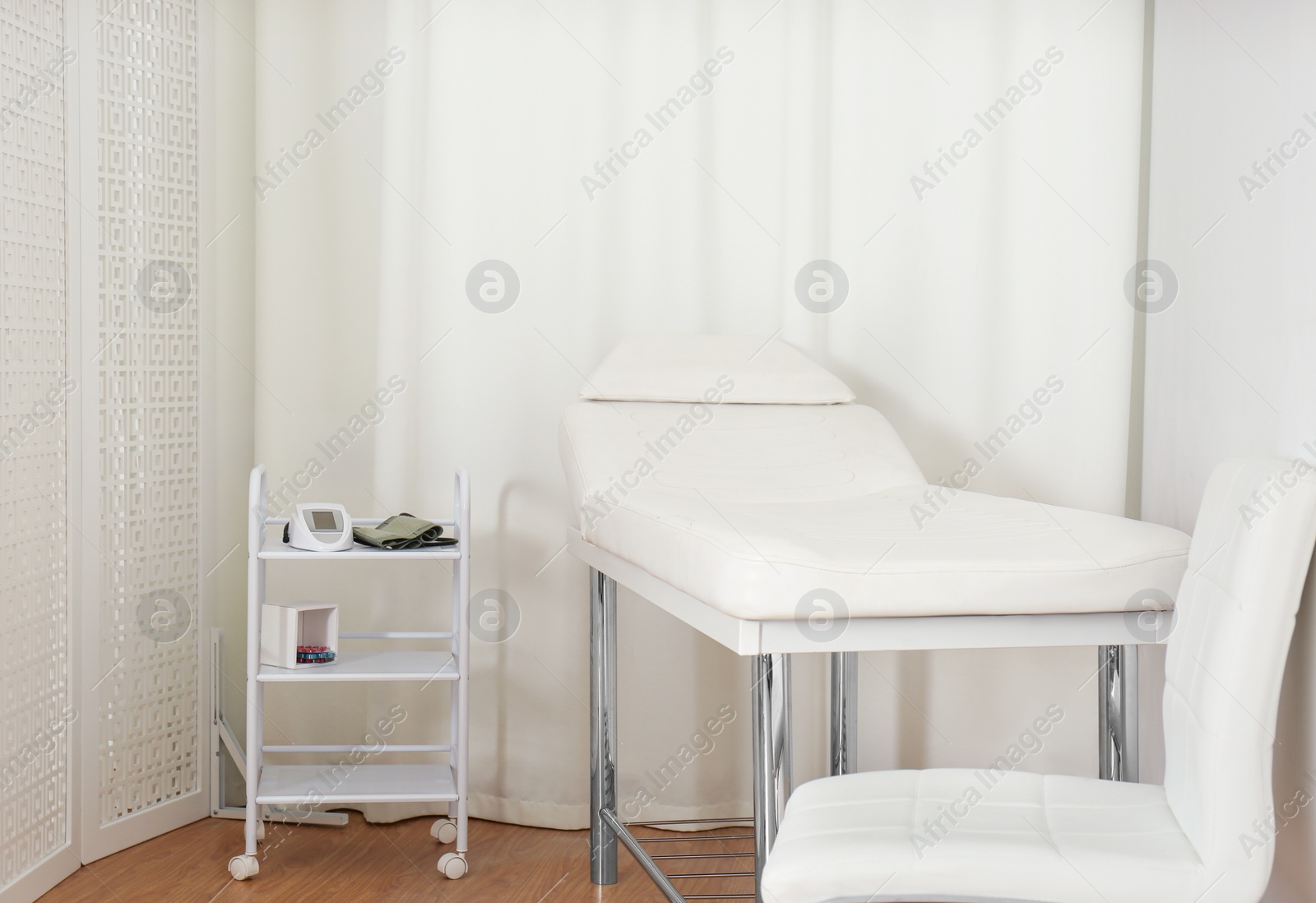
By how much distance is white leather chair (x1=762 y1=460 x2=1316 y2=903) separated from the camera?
1044 mm

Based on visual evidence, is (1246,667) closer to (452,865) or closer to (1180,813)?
(1180,813)

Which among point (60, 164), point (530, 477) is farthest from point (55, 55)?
point (530, 477)

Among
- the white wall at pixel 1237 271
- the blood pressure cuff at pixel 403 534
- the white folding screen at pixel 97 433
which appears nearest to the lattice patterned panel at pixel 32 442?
the white folding screen at pixel 97 433

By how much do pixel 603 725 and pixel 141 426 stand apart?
1114mm

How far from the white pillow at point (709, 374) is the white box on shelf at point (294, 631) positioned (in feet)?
2.21

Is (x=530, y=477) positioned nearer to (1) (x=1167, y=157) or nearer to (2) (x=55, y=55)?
(2) (x=55, y=55)

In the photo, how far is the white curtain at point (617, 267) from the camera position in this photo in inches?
90.1

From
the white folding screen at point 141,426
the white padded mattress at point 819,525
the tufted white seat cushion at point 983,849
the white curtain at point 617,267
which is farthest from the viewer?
the white curtain at point 617,267

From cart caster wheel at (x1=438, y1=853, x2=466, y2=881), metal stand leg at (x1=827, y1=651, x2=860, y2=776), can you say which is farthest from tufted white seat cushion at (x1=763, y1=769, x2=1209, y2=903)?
cart caster wheel at (x1=438, y1=853, x2=466, y2=881)

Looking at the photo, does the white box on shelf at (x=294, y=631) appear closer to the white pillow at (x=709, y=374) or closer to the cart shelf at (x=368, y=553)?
the cart shelf at (x=368, y=553)

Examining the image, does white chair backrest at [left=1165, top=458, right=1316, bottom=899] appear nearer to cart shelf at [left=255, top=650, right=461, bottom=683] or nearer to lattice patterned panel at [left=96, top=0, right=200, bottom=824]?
cart shelf at [left=255, top=650, right=461, bottom=683]

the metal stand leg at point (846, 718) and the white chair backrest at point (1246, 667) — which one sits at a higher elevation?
the white chair backrest at point (1246, 667)

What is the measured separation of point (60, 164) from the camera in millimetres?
1955

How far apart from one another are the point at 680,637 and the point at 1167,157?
4.53 ft
